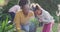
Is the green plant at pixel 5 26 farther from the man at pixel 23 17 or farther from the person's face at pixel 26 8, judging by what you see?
the person's face at pixel 26 8

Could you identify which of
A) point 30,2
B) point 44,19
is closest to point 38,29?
point 44,19

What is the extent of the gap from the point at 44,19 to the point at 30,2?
240 mm

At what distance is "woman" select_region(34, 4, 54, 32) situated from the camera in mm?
2721

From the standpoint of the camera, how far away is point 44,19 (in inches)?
108

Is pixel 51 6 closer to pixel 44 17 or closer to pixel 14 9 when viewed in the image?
pixel 44 17

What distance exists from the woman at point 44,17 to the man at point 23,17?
0.23ft

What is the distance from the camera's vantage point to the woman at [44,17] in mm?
2721

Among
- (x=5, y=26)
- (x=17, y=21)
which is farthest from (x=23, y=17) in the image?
(x=5, y=26)

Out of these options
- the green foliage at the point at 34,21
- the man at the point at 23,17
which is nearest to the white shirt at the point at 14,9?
the man at the point at 23,17

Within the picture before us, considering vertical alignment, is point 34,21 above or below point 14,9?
below

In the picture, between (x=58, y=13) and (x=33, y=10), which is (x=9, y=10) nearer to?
(x=33, y=10)

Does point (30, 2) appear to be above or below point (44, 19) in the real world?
above

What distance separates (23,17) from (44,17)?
221 millimetres

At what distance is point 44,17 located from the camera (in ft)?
9.00
